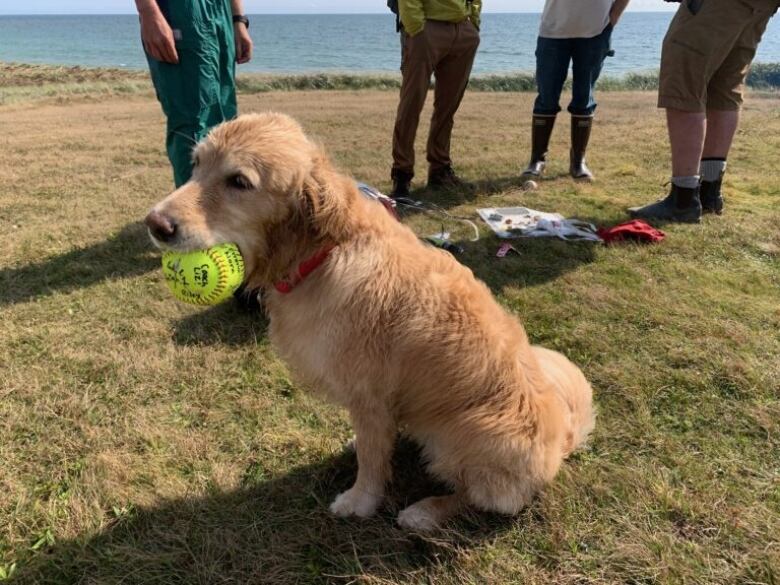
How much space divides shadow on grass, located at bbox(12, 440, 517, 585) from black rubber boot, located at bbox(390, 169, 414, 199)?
4459 millimetres

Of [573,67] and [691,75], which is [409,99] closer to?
[573,67]

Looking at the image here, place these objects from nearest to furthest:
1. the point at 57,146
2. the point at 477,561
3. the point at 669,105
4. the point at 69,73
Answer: the point at 477,561, the point at 669,105, the point at 57,146, the point at 69,73

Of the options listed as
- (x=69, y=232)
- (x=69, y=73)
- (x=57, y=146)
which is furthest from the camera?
(x=69, y=73)

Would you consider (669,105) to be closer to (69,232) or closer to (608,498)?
(608,498)

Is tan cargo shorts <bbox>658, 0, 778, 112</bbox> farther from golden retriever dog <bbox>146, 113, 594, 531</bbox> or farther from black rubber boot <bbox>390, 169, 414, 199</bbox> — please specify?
golden retriever dog <bbox>146, 113, 594, 531</bbox>

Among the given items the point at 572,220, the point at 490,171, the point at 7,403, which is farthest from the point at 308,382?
the point at 490,171

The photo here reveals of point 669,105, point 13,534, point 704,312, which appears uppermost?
point 669,105

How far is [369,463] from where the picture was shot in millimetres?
2281

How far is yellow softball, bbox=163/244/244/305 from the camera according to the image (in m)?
2.01

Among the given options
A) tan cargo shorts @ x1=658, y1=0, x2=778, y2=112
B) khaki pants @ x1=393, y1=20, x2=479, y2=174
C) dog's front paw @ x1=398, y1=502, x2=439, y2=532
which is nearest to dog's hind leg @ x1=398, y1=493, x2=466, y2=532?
dog's front paw @ x1=398, y1=502, x2=439, y2=532

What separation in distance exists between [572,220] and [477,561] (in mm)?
4029

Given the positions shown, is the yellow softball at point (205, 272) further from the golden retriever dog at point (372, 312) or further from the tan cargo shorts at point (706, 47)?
the tan cargo shorts at point (706, 47)

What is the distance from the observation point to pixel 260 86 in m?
20.5

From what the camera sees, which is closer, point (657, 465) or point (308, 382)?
point (308, 382)
